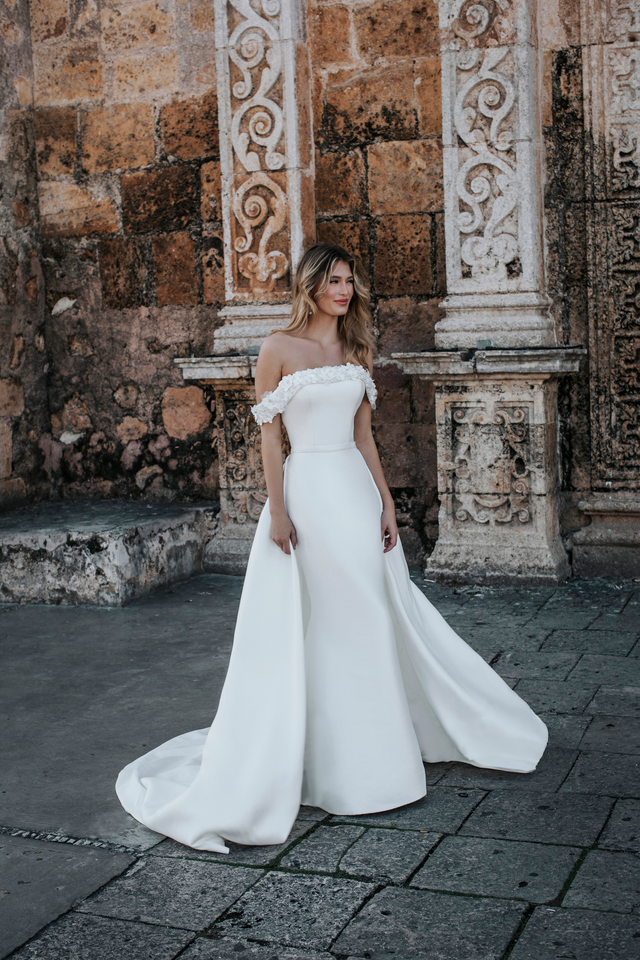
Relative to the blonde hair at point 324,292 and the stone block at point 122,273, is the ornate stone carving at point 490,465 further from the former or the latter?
the stone block at point 122,273

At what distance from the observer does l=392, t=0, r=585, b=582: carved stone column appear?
537 cm

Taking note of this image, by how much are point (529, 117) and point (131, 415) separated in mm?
3003

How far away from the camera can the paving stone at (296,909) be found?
2.38 metres

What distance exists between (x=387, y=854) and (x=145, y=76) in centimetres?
523

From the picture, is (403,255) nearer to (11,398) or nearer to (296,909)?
(11,398)

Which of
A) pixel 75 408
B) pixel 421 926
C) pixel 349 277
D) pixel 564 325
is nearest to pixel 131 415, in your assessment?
pixel 75 408

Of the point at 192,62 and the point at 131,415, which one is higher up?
the point at 192,62

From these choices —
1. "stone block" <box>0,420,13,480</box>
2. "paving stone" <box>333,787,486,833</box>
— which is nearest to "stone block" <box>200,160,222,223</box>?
"stone block" <box>0,420,13,480</box>

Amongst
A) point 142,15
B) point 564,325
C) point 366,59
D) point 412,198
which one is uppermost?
point 142,15

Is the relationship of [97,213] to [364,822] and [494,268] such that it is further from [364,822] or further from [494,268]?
[364,822]

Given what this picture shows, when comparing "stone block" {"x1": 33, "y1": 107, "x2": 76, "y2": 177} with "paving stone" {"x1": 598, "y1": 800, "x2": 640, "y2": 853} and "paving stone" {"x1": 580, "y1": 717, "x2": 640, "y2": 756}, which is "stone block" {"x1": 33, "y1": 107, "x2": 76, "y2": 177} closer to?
"paving stone" {"x1": 580, "y1": 717, "x2": 640, "y2": 756}

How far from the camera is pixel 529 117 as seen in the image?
535cm

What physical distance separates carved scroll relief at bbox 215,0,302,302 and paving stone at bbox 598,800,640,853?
12.2 feet

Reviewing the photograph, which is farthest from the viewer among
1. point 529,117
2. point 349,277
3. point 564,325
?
point 564,325
